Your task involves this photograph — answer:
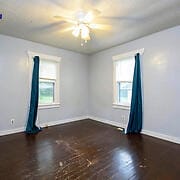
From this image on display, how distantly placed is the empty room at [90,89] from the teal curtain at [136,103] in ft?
0.09

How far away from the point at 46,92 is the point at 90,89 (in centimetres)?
178

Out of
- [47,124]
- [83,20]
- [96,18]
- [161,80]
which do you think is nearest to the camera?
[83,20]

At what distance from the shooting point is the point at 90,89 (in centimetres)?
554

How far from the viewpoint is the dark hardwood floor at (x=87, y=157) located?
1984mm

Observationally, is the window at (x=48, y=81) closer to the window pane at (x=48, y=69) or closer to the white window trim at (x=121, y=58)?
the window pane at (x=48, y=69)

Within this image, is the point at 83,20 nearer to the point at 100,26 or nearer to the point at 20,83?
the point at 100,26

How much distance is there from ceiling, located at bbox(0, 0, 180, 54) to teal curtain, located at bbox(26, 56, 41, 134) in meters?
0.87

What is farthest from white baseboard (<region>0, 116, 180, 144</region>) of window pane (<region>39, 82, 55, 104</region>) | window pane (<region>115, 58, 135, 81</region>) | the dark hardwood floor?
window pane (<region>115, 58, 135, 81</region>)

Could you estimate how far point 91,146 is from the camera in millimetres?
2965

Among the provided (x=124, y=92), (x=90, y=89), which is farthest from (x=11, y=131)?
(x=124, y=92)

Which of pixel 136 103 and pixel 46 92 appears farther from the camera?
pixel 46 92

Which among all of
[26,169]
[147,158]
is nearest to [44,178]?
[26,169]

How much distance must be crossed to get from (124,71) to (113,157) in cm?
268

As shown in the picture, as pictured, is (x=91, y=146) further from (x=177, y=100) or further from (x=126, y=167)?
(x=177, y=100)
